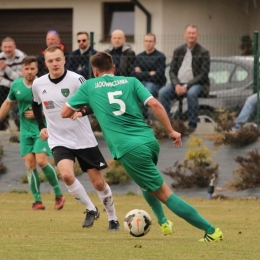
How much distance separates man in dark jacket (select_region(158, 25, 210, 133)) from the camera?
56.9 ft

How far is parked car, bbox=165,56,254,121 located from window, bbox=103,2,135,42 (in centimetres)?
792

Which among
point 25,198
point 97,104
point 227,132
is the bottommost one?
point 25,198

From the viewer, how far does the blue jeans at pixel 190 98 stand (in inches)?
679

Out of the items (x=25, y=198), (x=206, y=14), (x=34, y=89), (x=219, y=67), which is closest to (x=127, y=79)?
(x=34, y=89)

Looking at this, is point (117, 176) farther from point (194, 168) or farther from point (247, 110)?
A: point (247, 110)

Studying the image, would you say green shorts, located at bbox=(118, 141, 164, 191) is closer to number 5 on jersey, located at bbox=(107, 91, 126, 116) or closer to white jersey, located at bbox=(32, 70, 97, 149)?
number 5 on jersey, located at bbox=(107, 91, 126, 116)

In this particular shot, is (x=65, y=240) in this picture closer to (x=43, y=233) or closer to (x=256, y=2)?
(x=43, y=233)

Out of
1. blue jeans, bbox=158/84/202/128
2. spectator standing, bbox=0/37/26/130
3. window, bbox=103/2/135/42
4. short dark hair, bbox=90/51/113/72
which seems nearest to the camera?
short dark hair, bbox=90/51/113/72

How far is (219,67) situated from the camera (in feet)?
58.9

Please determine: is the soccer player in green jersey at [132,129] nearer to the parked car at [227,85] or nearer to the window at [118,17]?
the parked car at [227,85]

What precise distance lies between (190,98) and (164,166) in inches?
55.4

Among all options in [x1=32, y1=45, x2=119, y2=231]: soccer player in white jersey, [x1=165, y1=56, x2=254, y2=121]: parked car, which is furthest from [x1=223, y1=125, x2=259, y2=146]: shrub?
[x1=32, y1=45, x2=119, y2=231]: soccer player in white jersey

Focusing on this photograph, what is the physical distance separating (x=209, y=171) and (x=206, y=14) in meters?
9.84

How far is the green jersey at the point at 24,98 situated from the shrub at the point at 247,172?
414 cm
